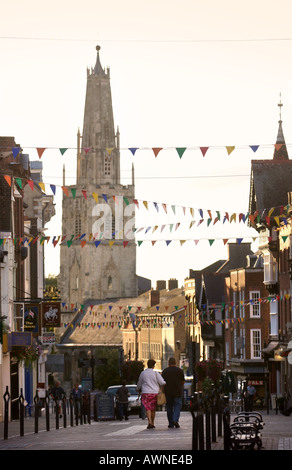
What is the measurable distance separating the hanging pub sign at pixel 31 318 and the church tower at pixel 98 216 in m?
140

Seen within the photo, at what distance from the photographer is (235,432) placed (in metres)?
20.0

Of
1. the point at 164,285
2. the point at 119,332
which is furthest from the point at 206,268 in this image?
the point at 164,285

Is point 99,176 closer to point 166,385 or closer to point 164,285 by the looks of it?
point 164,285

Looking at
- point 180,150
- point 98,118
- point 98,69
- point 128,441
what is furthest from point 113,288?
point 128,441

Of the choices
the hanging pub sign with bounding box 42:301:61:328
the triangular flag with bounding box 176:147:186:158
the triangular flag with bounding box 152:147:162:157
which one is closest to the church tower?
the hanging pub sign with bounding box 42:301:61:328

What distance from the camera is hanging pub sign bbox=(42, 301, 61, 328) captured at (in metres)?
53.1

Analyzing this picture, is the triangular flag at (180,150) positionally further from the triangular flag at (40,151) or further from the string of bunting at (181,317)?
the string of bunting at (181,317)

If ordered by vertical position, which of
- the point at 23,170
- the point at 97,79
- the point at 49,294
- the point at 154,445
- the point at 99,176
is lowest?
the point at 154,445

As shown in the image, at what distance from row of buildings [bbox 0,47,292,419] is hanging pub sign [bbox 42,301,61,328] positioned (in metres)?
0.04

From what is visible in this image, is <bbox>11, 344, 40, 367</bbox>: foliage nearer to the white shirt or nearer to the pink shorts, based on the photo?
the pink shorts

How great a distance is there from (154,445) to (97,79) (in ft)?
574

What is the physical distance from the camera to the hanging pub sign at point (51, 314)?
5312 cm

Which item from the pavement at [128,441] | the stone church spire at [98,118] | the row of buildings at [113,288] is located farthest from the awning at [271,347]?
the stone church spire at [98,118]

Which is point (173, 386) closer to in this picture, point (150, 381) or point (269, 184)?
point (150, 381)
